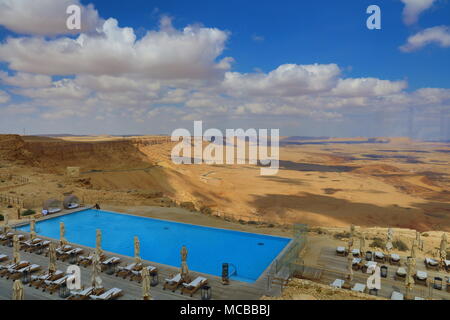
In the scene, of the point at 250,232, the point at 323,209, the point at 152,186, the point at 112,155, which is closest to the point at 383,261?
the point at 250,232

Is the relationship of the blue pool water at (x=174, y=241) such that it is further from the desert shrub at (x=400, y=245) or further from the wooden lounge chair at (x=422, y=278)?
the desert shrub at (x=400, y=245)

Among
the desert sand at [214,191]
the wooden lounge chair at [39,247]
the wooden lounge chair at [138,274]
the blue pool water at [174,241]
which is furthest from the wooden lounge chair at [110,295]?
the desert sand at [214,191]

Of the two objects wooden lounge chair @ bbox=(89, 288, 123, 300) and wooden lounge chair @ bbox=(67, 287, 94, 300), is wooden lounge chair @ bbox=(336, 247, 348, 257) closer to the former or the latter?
wooden lounge chair @ bbox=(89, 288, 123, 300)

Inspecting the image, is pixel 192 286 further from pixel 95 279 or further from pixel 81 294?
pixel 81 294

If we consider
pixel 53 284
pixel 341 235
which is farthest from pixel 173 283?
pixel 341 235

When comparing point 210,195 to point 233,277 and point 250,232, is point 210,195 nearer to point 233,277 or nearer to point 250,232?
point 250,232
